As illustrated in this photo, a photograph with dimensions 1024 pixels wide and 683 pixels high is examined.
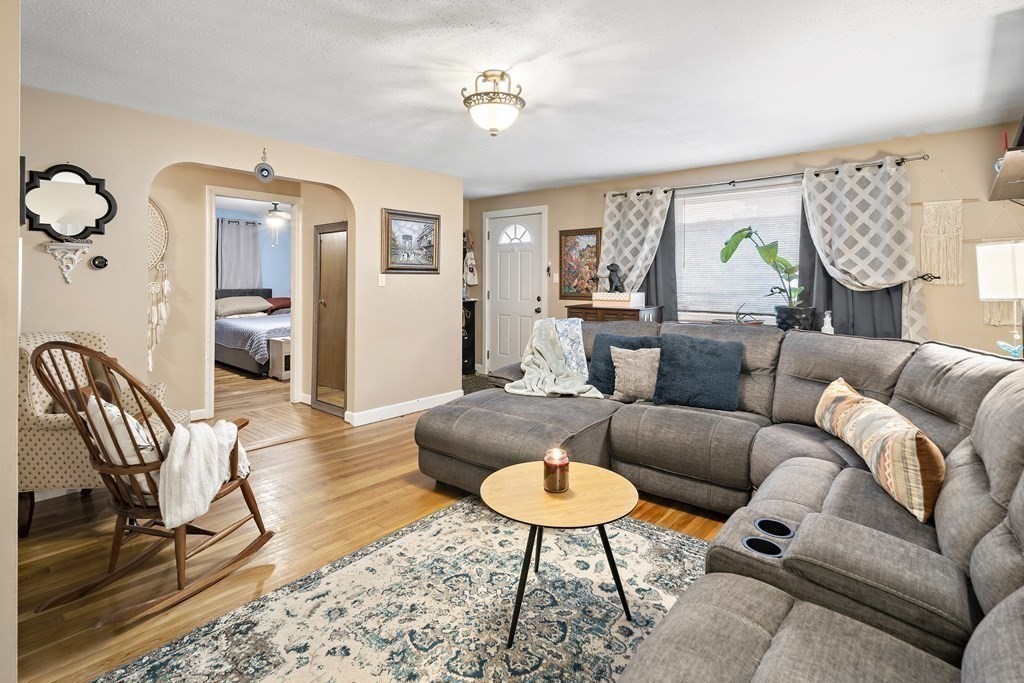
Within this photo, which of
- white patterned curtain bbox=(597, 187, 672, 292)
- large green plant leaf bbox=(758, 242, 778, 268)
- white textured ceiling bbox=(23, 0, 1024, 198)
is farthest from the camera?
white patterned curtain bbox=(597, 187, 672, 292)

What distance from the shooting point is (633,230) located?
5422mm

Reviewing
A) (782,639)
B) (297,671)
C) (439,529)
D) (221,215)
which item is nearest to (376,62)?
(439,529)

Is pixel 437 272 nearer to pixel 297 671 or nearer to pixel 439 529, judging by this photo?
pixel 439 529

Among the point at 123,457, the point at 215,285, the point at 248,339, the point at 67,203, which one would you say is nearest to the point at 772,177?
the point at 123,457

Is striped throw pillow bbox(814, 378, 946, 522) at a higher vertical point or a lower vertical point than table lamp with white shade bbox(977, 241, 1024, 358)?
lower

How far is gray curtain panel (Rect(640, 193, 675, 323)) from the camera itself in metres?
5.23

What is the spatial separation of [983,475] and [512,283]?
541 centimetres

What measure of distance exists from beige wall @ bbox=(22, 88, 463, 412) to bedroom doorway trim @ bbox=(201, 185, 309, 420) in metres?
0.18

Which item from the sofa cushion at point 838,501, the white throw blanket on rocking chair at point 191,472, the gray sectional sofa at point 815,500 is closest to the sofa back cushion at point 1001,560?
the gray sectional sofa at point 815,500

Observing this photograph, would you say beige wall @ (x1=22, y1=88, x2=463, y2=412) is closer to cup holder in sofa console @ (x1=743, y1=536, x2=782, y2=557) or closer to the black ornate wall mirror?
the black ornate wall mirror

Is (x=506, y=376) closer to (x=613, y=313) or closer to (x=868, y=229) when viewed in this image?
(x=613, y=313)

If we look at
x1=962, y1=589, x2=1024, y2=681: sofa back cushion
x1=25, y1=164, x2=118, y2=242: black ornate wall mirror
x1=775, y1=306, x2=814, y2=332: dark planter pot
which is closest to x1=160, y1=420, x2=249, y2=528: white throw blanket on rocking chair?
x1=25, y1=164, x2=118, y2=242: black ornate wall mirror

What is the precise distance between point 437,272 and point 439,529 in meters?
3.18

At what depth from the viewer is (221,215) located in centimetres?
900
